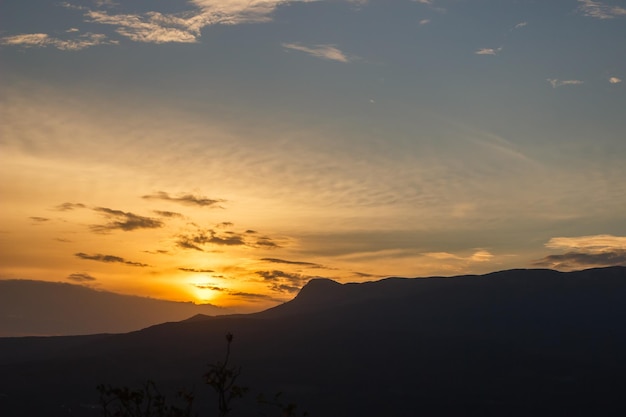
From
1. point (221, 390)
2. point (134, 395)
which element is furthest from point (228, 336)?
point (134, 395)

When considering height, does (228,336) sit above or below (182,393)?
above

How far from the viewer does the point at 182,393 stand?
719 inches

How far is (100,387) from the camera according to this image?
18844mm

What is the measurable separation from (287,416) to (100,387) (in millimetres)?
4821

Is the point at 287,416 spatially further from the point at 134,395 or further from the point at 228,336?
the point at 134,395

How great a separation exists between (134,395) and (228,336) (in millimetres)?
3207

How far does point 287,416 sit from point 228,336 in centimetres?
258

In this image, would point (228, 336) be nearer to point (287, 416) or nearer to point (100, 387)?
point (287, 416)

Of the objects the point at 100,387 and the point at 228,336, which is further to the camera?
the point at 100,387

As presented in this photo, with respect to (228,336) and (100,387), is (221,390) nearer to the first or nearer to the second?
(228,336)

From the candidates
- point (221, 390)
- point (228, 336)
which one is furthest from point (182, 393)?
point (228, 336)

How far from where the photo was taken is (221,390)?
1809 centimetres

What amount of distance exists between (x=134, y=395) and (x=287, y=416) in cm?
A: 383

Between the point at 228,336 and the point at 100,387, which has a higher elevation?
the point at 228,336
